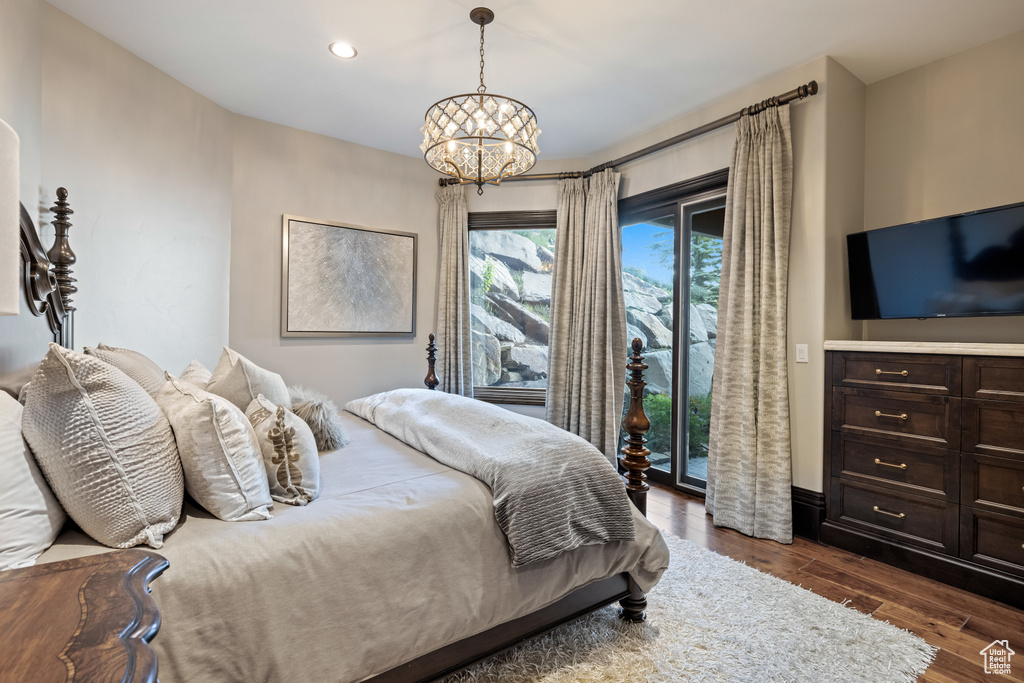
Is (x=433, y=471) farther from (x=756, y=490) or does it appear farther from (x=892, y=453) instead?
(x=892, y=453)

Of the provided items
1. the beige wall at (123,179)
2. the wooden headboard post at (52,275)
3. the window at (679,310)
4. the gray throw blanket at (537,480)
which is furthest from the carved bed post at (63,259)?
the window at (679,310)

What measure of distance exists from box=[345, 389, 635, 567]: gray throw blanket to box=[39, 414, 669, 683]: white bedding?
7 centimetres

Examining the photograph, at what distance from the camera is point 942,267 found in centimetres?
249

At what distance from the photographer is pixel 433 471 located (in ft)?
5.81

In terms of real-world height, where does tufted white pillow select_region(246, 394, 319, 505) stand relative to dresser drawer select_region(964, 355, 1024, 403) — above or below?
below

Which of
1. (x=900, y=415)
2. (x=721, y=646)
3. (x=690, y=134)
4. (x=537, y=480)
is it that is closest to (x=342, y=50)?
(x=690, y=134)

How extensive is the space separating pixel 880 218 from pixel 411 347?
3.53 meters

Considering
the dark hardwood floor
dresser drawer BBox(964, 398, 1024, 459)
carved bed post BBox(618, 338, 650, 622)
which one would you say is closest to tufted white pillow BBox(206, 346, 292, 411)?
carved bed post BBox(618, 338, 650, 622)

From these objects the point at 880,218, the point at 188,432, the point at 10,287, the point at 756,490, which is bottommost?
the point at 756,490

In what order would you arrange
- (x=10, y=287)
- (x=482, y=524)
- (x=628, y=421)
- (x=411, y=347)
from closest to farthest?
1. (x=10, y=287)
2. (x=482, y=524)
3. (x=628, y=421)
4. (x=411, y=347)

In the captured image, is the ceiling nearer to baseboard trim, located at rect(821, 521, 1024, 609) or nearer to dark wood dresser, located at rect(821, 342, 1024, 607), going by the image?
dark wood dresser, located at rect(821, 342, 1024, 607)

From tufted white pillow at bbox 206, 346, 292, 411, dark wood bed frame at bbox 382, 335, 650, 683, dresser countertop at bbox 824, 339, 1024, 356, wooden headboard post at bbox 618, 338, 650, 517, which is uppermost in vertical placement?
dresser countertop at bbox 824, 339, 1024, 356

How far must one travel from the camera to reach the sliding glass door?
3.46 metres

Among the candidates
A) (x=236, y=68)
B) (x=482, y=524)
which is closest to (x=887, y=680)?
(x=482, y=524)
